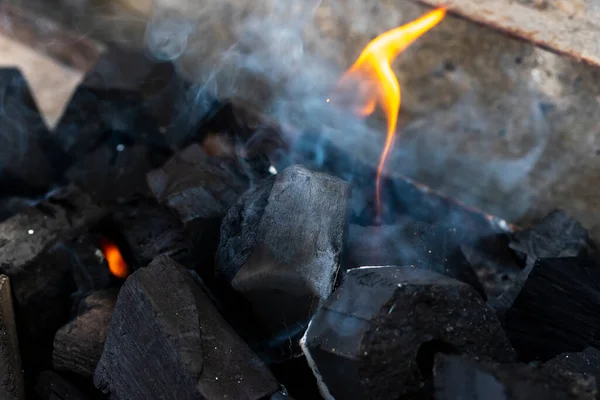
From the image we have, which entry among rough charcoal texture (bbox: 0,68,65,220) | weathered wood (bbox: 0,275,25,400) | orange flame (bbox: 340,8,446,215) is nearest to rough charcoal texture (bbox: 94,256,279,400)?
weathered wood (bbox: 0,275,25,400)

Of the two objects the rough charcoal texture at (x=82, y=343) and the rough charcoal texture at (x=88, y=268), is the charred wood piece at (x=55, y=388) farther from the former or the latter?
the rough charcoal texture at (x=88, y=268)

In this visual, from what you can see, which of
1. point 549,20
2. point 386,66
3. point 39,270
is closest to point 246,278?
point 39,270

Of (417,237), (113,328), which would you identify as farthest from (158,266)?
(417,237)

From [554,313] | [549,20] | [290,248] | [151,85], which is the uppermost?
[549,20]

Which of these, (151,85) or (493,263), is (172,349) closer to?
(493,263)

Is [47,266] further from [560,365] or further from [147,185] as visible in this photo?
[560,365]

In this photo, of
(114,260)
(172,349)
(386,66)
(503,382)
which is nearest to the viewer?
(503,382)

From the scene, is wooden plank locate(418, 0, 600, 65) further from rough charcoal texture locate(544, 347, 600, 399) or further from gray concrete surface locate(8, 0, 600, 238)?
rough charcoal texture locate(544, 347, 600, 399)
